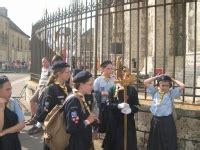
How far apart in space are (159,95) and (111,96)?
77 centimetres

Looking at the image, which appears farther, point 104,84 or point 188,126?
point 104,84

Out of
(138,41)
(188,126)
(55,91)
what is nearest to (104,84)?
(138,41)

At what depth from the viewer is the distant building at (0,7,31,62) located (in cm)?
7375

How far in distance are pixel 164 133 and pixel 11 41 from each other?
247ft

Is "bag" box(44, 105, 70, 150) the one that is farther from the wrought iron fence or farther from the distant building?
the distant building

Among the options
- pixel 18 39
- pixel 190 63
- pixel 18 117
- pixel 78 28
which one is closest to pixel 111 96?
pixel 18 117

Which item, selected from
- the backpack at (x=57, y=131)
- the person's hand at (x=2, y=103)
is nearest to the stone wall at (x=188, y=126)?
the backpack at (x=57, y=131)

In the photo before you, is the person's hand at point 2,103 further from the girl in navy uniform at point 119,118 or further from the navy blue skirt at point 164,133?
the navy blue skirt at point 164,133

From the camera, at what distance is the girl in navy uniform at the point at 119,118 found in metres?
6.43

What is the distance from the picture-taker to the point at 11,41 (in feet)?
259

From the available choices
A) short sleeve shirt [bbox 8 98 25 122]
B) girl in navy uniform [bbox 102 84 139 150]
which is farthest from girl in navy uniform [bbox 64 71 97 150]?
girl in navy uniform [bbox 102 84 139 150]

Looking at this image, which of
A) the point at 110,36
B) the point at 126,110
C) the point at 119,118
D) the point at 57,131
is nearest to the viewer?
the point at 57,131

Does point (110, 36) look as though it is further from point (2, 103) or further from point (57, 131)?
point (2, 103)

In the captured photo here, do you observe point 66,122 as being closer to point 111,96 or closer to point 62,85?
point 62,85
